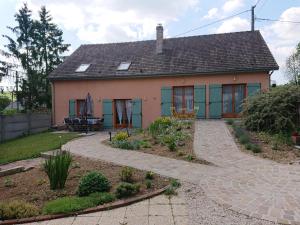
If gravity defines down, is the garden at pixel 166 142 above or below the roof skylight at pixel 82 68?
below

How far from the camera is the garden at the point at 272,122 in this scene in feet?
33.3

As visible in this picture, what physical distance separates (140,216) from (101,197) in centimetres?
89

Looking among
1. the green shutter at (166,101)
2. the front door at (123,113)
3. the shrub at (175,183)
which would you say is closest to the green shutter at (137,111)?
the front door at (123,113)

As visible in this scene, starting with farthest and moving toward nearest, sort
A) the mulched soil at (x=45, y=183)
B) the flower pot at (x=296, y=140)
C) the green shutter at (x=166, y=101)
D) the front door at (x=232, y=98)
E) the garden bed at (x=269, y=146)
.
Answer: the green shutter at (x=166, y=101) < the front door at (x=232, y=98) < the flower pot at (x=296, y=140) < the garden bed at (x=269, y=146) < the mulched soil at (x=45, y=183)

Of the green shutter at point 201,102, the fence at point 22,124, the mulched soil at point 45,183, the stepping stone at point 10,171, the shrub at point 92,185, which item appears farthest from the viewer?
the green shutter at point 201,102

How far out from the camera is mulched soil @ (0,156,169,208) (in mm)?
5496

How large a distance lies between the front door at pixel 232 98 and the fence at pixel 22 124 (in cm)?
1077

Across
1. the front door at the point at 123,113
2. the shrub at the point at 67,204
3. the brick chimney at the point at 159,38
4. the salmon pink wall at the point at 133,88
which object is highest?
the brick chimney at the point at 159,38

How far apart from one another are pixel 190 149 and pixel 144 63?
10.3 m

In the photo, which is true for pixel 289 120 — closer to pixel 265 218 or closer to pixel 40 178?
pixel 265 218

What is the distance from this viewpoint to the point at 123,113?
19.0m

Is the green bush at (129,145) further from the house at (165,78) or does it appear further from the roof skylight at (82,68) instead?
the roof skylight at (82,68)

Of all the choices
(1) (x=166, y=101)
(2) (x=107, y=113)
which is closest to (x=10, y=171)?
(1) (x=166, y=101)

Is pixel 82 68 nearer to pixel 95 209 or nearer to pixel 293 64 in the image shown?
pixel 95 209
